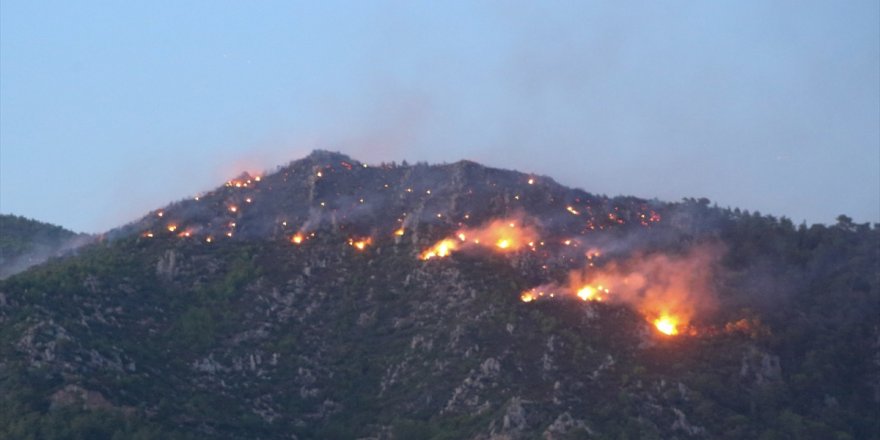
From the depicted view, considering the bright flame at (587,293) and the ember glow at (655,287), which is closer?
the ember glow at (655,287)

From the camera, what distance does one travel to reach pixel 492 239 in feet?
402

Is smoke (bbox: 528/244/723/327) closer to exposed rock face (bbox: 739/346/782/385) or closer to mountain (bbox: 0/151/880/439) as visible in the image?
mountain (bbox: 0/151/880/439)

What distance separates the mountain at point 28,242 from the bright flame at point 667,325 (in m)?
57.9

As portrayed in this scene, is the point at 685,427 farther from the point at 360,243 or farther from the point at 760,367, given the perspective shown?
the point at 360,243

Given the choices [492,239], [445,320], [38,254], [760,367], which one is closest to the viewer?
[760,367]

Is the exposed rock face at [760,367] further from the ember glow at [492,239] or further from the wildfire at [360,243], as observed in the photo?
the wildfire at [360,243]

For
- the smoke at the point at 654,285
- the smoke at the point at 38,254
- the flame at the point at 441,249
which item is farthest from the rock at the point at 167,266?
the smoke at the point at 654,285

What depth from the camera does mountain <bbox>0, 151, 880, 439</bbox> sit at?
319 ft

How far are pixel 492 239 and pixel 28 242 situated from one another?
56973mm

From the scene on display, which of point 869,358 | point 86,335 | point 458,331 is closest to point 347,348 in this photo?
point 458,331

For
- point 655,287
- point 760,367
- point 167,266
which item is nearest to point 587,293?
point 655,287

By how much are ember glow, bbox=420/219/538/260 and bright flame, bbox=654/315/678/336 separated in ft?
47.1

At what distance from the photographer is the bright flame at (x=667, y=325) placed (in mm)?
110000

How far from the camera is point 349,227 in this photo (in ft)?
426
